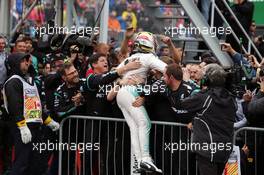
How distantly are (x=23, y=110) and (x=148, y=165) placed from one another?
1.95 metres

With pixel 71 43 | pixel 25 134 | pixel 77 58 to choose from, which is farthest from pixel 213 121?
pixel 71 43

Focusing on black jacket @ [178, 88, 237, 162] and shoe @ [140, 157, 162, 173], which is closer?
black jacket @ [178, 88, 237, 162]

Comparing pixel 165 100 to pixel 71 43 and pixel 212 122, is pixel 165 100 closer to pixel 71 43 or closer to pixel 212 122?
pixel 212 122

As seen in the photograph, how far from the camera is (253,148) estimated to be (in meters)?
8.85

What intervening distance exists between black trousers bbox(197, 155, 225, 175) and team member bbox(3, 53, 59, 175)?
2.36 meters

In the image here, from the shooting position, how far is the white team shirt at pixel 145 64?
884 centimetres

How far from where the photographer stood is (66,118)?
951 centimetres

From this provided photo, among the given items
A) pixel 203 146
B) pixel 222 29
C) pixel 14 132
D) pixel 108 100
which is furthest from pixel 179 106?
pixel 222 29

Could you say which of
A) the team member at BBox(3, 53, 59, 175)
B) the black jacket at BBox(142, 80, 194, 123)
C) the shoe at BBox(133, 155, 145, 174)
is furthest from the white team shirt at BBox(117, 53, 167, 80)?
the team member at BBox(3, 53, 59, 175)

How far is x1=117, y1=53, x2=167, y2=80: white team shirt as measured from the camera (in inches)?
348

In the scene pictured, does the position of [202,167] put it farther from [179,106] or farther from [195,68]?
[195,68]

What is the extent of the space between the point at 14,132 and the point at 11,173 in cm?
56

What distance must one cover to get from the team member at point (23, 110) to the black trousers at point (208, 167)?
236 cm

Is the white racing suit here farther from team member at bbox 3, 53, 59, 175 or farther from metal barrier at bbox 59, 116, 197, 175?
team member at bbox 3, 53, 59, 175
